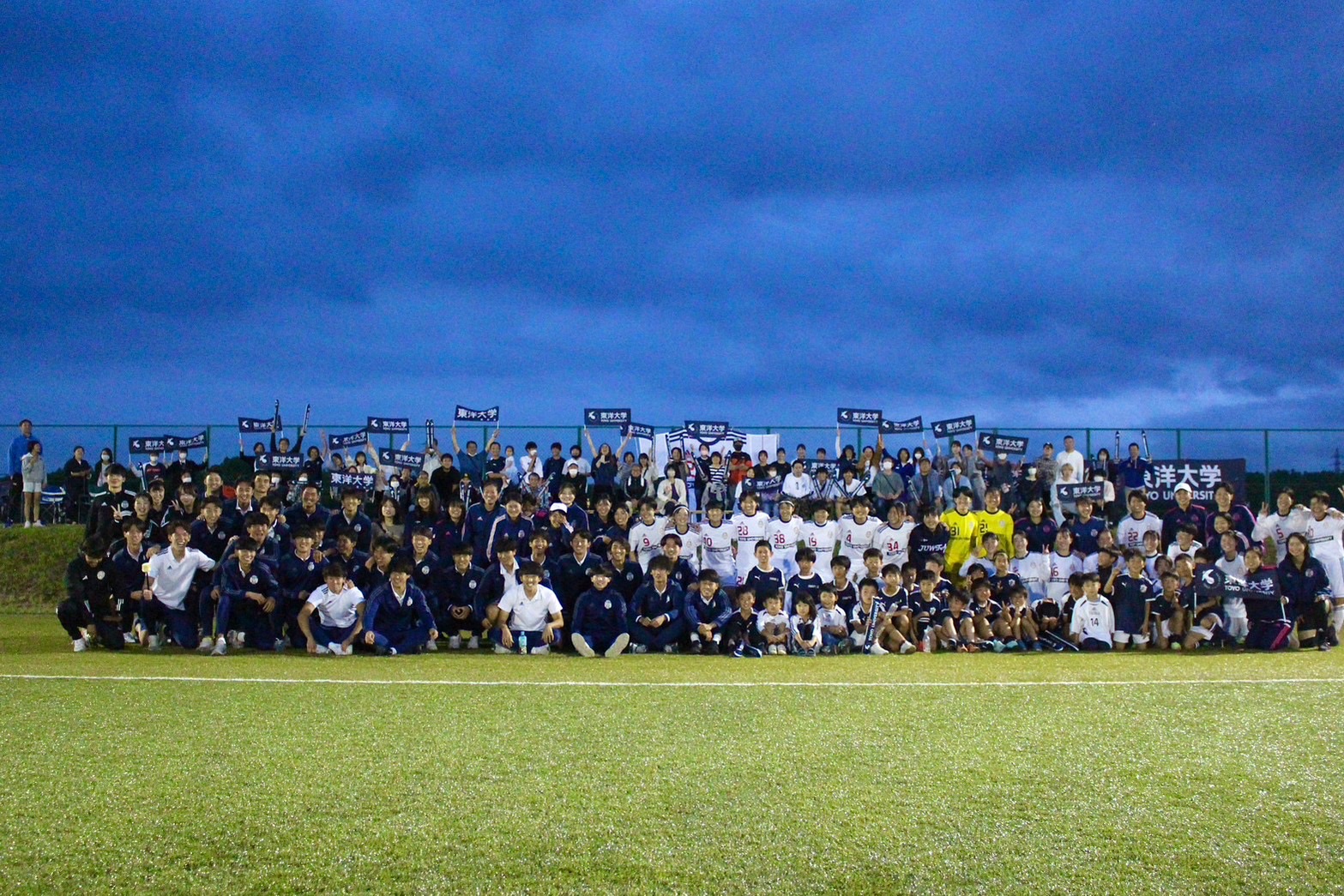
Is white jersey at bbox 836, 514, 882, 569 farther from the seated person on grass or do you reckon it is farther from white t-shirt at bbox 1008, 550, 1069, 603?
the seated person on grass

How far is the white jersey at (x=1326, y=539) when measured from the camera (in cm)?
1307

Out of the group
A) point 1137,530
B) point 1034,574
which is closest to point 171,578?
point 1034,574

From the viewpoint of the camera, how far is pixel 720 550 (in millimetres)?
13289

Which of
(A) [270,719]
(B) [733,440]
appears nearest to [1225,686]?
(A) [270,719]

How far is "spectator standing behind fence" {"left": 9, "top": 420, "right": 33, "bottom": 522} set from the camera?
20391mm

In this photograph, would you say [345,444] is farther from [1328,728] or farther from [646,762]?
[1328,728]

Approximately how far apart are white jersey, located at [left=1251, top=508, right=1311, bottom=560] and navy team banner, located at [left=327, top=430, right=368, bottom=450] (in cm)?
1468

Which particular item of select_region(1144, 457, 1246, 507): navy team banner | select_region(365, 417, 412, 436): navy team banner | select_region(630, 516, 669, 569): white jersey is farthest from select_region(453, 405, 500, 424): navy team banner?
select_region(1144, 457, 1246, 507): navy team banner

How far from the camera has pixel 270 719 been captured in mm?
6848

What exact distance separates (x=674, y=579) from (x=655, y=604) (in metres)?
0.43

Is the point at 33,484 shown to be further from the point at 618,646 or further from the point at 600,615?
the point at 618,646

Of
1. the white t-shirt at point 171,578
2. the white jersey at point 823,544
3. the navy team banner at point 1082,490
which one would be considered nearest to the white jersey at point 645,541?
the white jersey at point 823,544

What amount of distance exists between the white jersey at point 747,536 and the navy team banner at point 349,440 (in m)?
8.94

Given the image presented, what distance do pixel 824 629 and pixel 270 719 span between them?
22.0 feet
